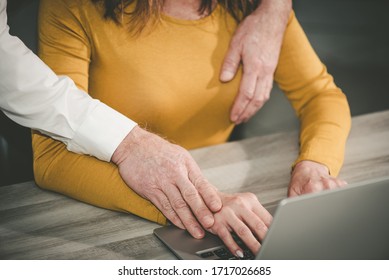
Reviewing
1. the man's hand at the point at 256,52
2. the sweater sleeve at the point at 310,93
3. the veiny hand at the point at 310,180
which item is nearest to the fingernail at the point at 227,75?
the man's hand at the point at 256,52

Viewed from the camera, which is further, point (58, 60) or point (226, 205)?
point (58, 60)

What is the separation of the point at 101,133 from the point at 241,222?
0.35 metres

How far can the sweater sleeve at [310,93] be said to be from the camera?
122 cm

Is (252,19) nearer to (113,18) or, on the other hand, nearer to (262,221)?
(113,18)

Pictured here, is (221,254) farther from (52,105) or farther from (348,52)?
(348,52)

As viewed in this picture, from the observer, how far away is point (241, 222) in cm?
85

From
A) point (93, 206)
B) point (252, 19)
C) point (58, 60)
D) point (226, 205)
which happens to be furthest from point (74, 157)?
point (252, 19)

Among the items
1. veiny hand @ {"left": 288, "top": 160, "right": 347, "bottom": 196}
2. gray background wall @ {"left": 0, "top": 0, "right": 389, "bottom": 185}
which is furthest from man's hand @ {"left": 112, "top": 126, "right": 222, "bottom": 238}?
gray background wall @ {"left": 0, "top": 0, "right": 389, "bottom": 185}

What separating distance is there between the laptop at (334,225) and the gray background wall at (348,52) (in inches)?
34.6

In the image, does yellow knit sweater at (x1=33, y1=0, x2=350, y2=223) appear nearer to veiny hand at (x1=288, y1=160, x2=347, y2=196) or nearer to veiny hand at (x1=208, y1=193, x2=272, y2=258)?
veiny hand at (x1=288, y1=160, x2=347, y2=196)

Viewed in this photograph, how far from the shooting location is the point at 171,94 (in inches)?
49.4

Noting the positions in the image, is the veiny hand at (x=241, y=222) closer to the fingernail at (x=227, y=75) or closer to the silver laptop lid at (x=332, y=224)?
the silver laptop lid at (x=332, y=224)

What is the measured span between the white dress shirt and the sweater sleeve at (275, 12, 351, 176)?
1.58 feet

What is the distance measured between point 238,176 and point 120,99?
37 centimetres
